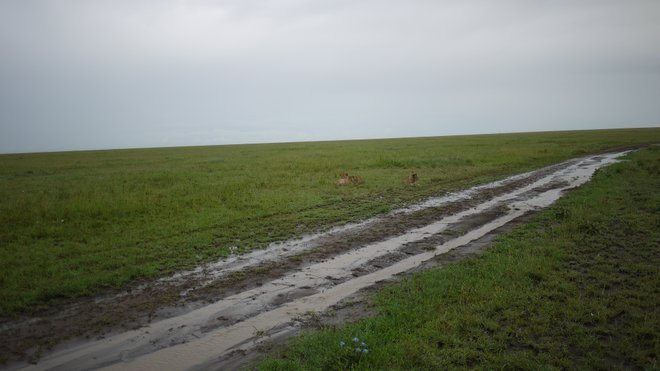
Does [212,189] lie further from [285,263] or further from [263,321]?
[263,321]

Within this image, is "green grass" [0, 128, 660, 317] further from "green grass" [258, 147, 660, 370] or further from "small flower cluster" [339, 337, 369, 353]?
"small flower cluster" [339, 337, 369, 353]

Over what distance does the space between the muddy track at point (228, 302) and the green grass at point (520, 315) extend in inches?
39.8

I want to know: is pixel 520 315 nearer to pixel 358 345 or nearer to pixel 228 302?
pixel 358 345

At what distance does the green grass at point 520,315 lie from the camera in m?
4.61

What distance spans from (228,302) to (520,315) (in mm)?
4813

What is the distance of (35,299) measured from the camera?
6.86 metres

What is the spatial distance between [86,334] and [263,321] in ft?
8.81

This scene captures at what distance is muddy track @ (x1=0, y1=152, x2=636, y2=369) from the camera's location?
203 inches

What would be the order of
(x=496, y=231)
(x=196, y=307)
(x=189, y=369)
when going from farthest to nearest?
(x=496, y=231) → (x=196, y=307) → (x=189, y=369)

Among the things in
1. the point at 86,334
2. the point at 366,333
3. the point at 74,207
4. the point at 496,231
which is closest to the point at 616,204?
the point at 496,231

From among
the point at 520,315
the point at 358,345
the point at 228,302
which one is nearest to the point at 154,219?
the point at 228,302

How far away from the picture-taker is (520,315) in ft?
18.2

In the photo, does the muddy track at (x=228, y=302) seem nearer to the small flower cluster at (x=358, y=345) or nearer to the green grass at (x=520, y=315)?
the green grass at (x=520, y=315)

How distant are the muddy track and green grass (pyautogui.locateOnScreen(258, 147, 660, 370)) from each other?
3.32 feet
